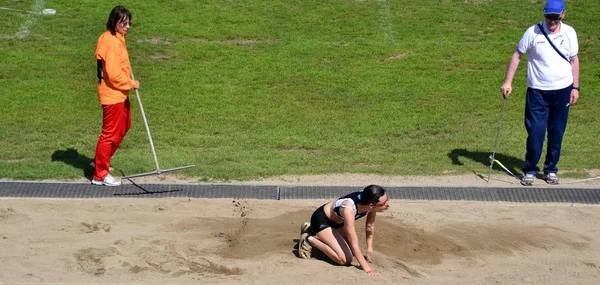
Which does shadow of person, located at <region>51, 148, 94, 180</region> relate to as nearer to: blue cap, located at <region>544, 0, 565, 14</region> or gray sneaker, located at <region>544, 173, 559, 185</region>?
gray sneaker, located at <region>544, 173, 559, 185</region>

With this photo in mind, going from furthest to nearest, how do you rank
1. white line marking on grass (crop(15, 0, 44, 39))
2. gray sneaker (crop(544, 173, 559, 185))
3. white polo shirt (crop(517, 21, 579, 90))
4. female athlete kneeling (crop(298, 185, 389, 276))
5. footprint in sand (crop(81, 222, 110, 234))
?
white line marking on grass (crop(15, 0, 44, 39))
gray sneaker (crop(544, 173, 559, 185))
white polo shirt (crop(517, 21, 579, 90))
footprint in sand (crop(81, 222, 110, 234))
female athlete kneeling (crop(298, 185, 389, 276))

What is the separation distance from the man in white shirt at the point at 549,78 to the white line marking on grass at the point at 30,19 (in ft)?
31.2

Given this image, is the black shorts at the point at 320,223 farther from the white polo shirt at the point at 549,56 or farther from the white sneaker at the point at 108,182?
the white polo shirt at the point at 549,56

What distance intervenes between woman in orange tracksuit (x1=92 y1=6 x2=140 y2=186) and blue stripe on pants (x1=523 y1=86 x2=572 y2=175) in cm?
461

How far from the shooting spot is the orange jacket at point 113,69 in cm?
1041

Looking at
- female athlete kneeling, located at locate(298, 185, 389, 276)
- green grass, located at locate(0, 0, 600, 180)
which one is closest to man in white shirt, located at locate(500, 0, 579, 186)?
green grass, located at locate(0, 0, 600, 180)

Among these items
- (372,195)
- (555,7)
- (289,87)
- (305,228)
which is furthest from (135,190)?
(555,7)

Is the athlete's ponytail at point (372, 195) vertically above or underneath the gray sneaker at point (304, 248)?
above

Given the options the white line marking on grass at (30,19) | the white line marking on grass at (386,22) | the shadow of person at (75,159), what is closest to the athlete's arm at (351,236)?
the shadow of person at (75,159)

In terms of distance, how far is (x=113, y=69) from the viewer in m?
10.4

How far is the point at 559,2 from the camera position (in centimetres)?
1057

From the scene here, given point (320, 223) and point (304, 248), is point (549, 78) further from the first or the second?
point (304, 248)

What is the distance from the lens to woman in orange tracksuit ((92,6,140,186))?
34.2ft

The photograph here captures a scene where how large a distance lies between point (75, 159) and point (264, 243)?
373cm
